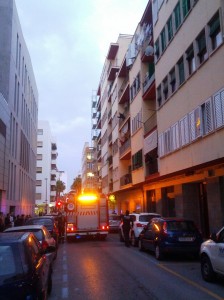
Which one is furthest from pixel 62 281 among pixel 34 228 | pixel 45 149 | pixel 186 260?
pixel 45 149

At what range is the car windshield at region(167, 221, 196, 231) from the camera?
45.3ft

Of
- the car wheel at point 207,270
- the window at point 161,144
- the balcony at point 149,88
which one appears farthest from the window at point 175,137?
the car wheel at point 207,270

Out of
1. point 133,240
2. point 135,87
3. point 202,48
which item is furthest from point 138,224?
point 135,87

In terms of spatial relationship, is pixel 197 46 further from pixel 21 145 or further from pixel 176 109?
pixel 21 145

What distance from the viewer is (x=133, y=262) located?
13.6 meters

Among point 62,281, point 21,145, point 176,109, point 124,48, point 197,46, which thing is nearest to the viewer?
point 62,281

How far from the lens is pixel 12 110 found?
37188mm

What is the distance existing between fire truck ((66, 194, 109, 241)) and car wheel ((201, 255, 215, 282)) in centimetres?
1415

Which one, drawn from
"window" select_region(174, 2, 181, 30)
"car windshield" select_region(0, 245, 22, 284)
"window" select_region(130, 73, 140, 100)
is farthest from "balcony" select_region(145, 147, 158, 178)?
"car windshield" select_region(0, 245, 22, 284)

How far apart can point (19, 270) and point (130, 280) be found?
18.2ft

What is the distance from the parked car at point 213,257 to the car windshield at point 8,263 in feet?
17.0

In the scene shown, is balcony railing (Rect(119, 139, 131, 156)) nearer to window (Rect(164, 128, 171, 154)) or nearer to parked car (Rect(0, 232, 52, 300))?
window (Rect(164, 128, 171, 154))

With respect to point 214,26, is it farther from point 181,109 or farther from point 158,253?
point 158,253

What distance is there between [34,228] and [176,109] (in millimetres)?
13307
